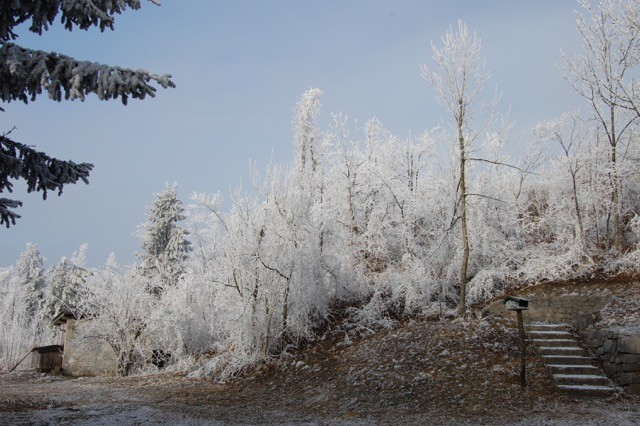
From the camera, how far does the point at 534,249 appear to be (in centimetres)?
1959

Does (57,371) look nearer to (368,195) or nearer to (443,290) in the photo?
(368,195)

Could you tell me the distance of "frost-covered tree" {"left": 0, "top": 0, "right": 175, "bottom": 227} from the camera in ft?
19.7

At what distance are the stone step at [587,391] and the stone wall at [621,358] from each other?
15.7 inches

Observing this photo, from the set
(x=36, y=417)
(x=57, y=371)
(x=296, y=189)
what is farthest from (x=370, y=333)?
(x=57, y=371)

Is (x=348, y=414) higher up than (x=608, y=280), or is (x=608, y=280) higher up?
(x=608, y=280)

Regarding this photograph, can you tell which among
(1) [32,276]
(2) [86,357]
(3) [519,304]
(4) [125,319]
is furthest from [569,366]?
(1) [32,276]

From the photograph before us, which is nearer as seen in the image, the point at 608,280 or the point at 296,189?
the point at 608,280

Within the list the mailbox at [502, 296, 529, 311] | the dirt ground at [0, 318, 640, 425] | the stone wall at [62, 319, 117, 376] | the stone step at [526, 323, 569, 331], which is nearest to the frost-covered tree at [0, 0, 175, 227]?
the dirt ground at [0, 318, 640, 425]

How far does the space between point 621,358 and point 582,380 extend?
37.9 inches

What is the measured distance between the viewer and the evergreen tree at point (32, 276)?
155 feet

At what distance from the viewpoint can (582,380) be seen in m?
10.7

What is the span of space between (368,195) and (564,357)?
50.5 ft

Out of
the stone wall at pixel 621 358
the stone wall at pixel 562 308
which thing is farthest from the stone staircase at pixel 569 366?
the stone wall at pixel 562 308

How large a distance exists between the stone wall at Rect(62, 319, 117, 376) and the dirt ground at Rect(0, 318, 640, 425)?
11281mm
